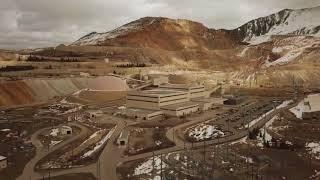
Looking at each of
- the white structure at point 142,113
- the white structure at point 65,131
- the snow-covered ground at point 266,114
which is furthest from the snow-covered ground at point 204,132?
the white structure at point 65,131

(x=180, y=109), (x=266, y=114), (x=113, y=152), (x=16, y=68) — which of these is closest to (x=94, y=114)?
(x=180, y=109)

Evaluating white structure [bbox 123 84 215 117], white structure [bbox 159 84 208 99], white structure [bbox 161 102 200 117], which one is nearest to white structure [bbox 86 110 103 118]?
white structure [bbox 123 84 215 117]

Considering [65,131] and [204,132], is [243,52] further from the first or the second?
[65,131]

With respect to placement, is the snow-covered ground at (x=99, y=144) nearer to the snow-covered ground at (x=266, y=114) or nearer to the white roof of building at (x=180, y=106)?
the white roof of building at (x=180, y=106)

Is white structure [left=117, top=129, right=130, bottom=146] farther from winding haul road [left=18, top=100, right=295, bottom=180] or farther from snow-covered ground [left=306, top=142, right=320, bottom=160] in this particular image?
snow-covered ground [left=306, top=142, right=320, bottom=160]

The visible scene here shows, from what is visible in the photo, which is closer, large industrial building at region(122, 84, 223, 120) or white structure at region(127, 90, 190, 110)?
large industrial building at region(122, 84, 223, 120)

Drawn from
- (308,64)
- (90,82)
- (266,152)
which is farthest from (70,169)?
(308,64)
